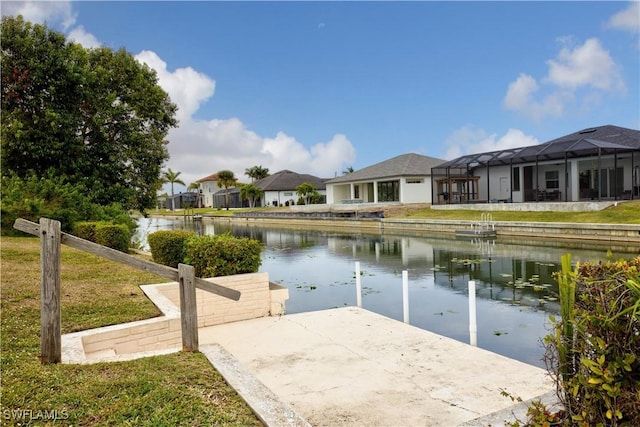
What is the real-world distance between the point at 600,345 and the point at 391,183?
45721mm

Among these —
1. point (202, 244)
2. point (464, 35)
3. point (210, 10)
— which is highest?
point (464, 35)

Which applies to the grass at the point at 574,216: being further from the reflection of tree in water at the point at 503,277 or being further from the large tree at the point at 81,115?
the large tree at the point at 81,115

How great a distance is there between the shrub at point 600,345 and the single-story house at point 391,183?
138ft

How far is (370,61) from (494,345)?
94.2 ft

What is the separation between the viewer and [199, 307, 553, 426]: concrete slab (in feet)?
13.4

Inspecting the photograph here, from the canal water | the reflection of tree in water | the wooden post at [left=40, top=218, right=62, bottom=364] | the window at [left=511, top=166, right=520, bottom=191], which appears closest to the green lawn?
the canal water

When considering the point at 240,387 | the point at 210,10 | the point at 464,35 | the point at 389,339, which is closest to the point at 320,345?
the point at 389,339

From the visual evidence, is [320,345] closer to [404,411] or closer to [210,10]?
[404,411]

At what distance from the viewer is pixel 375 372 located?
5.12 m

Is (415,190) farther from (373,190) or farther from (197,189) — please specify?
(197,189)

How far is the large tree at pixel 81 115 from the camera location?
53.7ft

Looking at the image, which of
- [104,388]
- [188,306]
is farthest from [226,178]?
[104,388]

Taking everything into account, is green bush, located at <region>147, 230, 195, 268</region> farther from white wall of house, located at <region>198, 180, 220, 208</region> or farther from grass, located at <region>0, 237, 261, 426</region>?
white wall of house, located at <region>198, 180, 220, 208</region>

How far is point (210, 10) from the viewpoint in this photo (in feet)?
52.5
